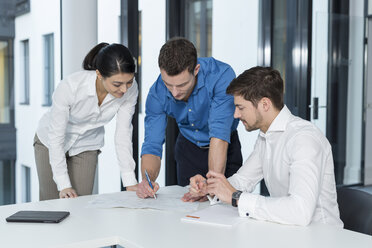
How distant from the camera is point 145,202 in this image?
200 centimetres

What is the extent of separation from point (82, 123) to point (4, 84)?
3.19ft

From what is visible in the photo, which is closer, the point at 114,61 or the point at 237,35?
the point at 114,61

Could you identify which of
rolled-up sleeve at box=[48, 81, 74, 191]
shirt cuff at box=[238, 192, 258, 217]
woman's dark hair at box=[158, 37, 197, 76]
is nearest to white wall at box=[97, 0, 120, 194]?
rolled-up sleeve at box=[48, 81, 74, 191]

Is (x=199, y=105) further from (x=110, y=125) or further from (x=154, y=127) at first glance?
(x=110, y=125)

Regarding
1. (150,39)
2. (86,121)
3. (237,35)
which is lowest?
(86,121)

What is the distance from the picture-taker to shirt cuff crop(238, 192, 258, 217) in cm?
169

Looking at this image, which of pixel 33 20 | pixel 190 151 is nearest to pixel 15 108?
pixel 33 20

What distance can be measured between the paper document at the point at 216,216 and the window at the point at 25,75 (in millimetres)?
1977

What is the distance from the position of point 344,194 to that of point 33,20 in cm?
251

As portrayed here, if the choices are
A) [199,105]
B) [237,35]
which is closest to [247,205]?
[199,105]

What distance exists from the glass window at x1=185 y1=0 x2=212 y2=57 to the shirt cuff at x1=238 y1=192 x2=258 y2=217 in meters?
2.73

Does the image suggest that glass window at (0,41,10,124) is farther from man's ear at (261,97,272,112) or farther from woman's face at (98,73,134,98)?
man's ear at (261,97,272,112)

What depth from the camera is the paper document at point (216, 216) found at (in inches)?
64.9

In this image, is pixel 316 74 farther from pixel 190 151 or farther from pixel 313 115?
pixel 190 151
